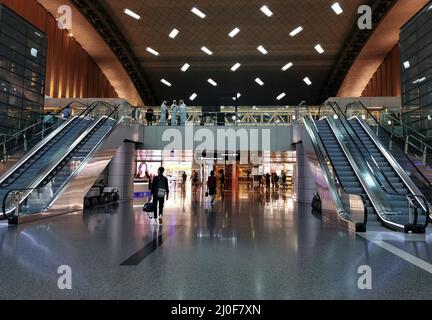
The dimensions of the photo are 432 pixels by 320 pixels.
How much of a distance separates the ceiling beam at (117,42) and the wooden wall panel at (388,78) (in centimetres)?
2326

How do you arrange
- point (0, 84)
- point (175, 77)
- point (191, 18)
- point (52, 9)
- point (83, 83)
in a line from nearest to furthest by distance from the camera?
point (0, 84), point (52, 9), point (191, 18), point (83, 83), point (175, 77)

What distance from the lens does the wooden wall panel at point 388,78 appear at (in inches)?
1156

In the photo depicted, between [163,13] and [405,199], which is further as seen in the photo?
[163,13]

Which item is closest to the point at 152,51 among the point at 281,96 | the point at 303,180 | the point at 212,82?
the point at 212,82

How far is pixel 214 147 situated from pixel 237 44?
51.7 ft

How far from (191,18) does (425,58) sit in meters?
18.8

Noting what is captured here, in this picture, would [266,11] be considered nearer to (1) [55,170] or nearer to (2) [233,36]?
(2) [233,36]

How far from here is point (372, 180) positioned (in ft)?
31.2

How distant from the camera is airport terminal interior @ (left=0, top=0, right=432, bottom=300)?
171 inches

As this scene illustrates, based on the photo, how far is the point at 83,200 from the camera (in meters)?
12.0

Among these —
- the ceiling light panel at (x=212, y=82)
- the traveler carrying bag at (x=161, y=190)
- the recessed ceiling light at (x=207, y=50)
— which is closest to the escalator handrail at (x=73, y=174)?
the traveler carrying bag at (x=161, y=190)

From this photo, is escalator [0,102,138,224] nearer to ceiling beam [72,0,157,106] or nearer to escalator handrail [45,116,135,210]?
escalator handrail [45,116,135,210]

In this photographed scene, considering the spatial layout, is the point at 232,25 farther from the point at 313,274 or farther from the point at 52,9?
the point at 313,274

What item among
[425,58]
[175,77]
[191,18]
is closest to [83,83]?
[175,77]
